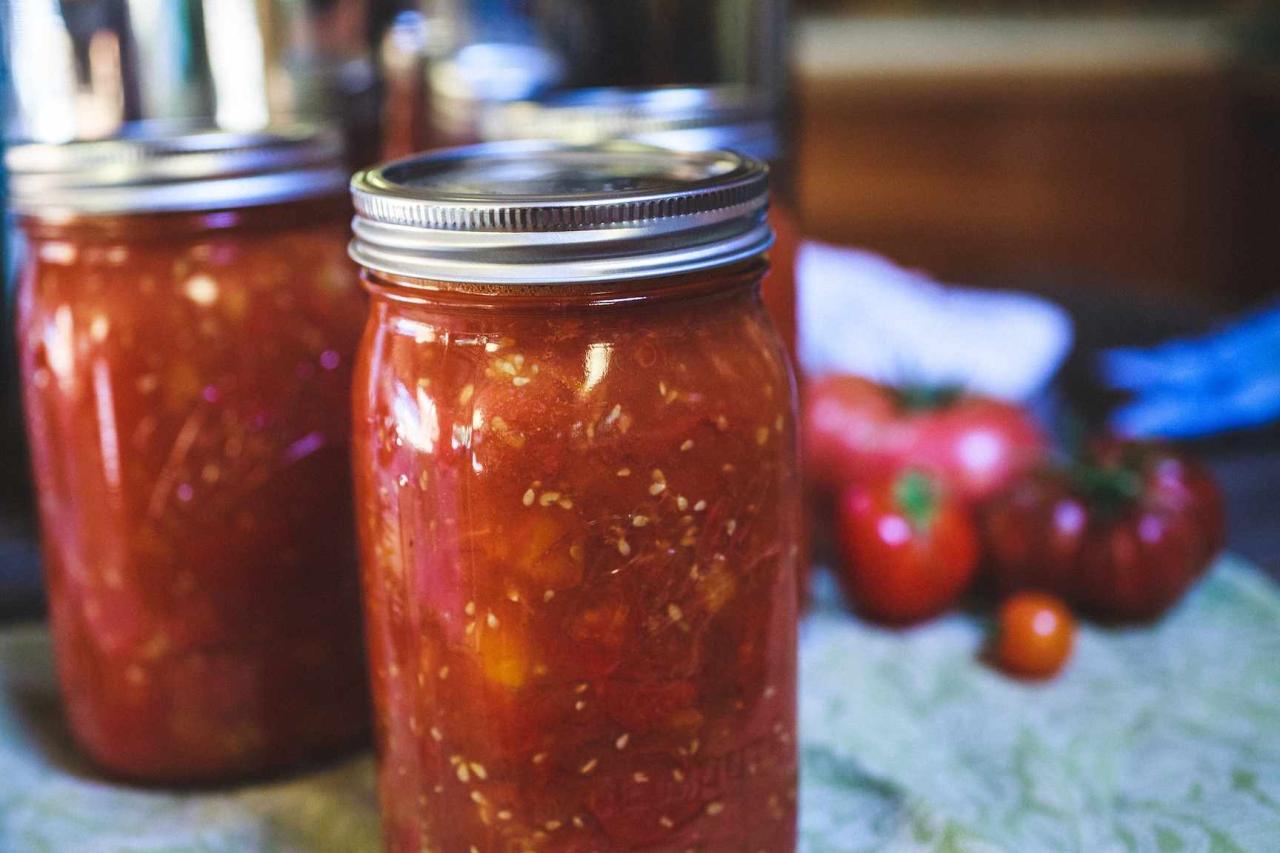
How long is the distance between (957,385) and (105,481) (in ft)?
3.07

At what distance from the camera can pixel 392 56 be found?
1.27 metres

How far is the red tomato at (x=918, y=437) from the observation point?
4.27 ft

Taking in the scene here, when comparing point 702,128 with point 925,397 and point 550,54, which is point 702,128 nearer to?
point 550,54

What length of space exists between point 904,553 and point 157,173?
58 centimetres

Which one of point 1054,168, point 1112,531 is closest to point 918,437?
point 1112,531

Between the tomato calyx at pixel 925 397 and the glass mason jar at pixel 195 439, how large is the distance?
A: 75 cm

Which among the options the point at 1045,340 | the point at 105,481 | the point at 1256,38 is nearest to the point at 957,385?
the point at 1045,340

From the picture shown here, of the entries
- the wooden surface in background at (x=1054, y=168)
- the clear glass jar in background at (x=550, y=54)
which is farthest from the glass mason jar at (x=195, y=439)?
the wooden surface in background at (x=1054, y=168)

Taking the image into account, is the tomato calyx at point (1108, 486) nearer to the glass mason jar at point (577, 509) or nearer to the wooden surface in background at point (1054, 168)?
the glass mason jar at point (577, 509)

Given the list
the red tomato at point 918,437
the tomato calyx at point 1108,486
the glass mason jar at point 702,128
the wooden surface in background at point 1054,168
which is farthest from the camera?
the wooden surface in background at point 1054,168

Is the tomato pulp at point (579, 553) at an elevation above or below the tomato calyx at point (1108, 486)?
above

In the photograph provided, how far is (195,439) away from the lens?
0.75 meters

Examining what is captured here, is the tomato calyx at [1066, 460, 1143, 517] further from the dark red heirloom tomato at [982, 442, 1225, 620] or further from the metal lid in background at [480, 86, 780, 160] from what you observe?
the metal lid in background at [480, 86, 780, 160]

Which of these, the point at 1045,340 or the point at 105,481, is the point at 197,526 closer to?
the point at 105,481
